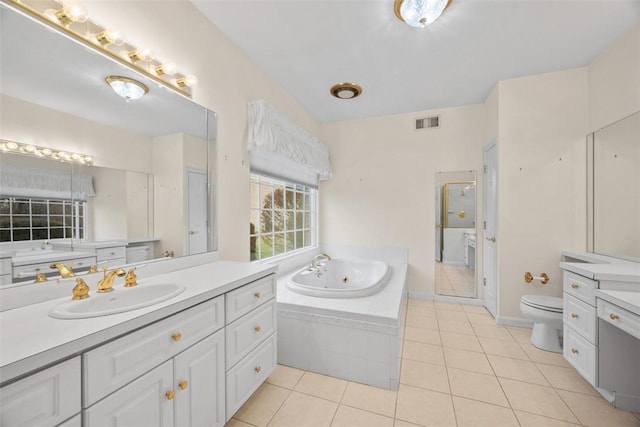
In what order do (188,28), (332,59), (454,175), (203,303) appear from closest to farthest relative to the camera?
(203,303) → (188,28) → (332,59) → (454,175)

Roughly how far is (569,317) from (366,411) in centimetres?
155

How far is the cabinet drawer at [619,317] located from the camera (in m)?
1.25

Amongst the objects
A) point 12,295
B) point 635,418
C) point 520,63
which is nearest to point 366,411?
point 635,418

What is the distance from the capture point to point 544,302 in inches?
88.9

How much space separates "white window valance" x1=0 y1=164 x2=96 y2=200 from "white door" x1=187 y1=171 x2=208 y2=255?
0.53 m

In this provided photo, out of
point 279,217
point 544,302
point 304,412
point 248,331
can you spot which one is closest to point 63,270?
point 248,331

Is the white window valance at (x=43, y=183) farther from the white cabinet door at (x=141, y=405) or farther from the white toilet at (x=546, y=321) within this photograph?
the white toilet at (x=546, y=321)

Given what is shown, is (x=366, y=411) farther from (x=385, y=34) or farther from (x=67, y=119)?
(x=385, y=34)

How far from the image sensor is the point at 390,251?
3570mm

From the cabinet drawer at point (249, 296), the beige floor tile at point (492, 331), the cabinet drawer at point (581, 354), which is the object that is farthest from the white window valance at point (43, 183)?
the beige floor tile at point (492, 331)

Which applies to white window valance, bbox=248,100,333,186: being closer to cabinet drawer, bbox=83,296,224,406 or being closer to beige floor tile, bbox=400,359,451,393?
cabinet drawer, bbox=83,296,224,406

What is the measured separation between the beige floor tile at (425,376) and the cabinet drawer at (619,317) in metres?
0.98

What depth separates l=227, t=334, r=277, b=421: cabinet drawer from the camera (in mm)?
1312

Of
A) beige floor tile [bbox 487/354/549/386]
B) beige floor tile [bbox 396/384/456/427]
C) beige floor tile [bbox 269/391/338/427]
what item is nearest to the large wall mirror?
beige floor tile [bbox 269/391/338/427]
